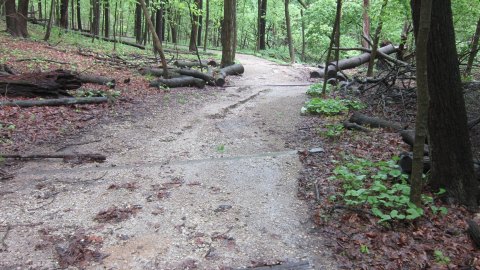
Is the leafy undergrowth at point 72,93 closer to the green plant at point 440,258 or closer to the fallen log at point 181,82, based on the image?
the fallen log at point 181,82

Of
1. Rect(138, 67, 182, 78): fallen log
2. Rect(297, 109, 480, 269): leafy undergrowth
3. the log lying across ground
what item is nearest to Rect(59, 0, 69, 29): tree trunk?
the log lying across ground

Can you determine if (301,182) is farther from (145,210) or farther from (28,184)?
(28,184)

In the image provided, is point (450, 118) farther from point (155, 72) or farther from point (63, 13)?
point (63, 13)

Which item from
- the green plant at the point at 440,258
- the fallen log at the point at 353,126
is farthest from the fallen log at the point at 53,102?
the green plant at the point at 440,258

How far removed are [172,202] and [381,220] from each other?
9.05 feet

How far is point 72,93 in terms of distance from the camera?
10.7 meters

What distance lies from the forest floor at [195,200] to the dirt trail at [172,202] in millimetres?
19

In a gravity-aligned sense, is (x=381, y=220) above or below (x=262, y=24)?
below

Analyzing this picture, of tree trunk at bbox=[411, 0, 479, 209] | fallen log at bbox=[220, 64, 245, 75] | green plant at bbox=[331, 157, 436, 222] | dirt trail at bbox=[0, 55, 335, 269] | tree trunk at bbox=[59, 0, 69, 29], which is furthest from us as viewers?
tree trunk at bbox=[59, 0, 69, 29]

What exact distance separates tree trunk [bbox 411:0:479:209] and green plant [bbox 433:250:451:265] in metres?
1.18

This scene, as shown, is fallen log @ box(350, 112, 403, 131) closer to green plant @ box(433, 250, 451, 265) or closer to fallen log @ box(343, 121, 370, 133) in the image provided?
fallen log @ box(343, 121, 370, 133)

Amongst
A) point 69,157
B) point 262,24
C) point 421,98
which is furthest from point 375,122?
point 262,24

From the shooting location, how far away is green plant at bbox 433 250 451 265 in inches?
158

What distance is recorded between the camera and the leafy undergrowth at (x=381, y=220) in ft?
13.4
